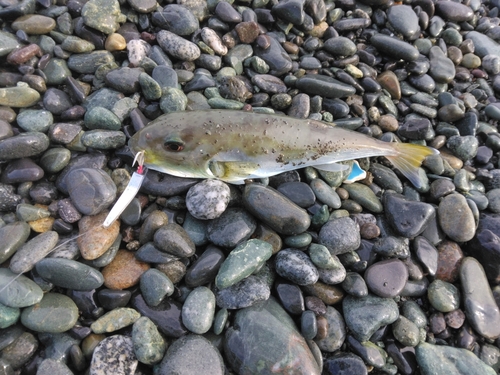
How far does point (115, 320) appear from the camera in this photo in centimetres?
311

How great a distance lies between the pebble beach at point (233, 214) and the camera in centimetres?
313

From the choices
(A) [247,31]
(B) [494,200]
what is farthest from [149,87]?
(B) [494,200]

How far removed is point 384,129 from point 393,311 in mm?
2769

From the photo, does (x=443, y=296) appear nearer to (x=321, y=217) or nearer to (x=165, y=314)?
(x=321, y=217)

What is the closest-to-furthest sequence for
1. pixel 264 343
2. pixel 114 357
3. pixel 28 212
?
pixel 114 357, pixel 264 343, pixel 28 212

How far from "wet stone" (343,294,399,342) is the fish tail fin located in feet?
5.66

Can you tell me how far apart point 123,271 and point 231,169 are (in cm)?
162

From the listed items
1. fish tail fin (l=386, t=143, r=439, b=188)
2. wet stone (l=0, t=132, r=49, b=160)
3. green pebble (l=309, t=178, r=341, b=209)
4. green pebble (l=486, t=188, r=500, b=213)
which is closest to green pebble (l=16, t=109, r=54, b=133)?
wet stone (l=0, t=132, r=49, b=160)

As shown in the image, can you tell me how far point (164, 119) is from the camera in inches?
155

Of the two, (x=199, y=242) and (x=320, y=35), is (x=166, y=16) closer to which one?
(x=320, y=35)

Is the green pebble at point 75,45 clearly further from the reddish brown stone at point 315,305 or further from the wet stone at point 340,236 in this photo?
the reddish brown stone at point 315,305

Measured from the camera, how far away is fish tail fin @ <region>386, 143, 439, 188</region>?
4332 millimetres

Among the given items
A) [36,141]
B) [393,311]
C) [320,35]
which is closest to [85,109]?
[36,141]

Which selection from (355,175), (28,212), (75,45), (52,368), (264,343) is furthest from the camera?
(75,45)
